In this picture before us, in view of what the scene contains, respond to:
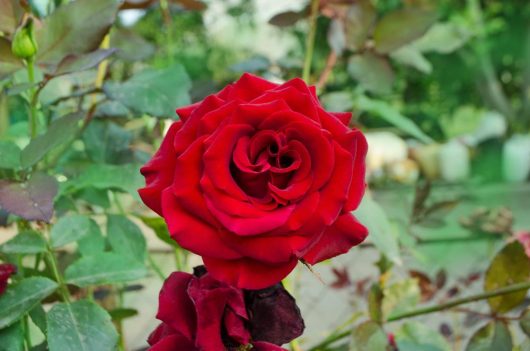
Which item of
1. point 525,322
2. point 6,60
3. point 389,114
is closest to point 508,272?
point 525,322

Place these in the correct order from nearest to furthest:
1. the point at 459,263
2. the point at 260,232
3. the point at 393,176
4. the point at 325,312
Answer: the point at 260,232 → the point at 325,312 → the point at 459,263 → the point at 393,176

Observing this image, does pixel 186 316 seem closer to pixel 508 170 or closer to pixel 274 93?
pixel 274 93

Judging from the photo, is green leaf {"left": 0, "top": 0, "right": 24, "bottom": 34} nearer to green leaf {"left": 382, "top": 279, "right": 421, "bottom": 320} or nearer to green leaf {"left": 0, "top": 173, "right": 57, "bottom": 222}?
green leaf {"left": 0, "top": 173, "right": 57, "bottom": 222}

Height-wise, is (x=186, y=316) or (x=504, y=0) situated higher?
(x=186, y=316)

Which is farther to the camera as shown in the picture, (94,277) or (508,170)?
(508,170)

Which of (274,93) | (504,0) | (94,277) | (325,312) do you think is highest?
(274,93)

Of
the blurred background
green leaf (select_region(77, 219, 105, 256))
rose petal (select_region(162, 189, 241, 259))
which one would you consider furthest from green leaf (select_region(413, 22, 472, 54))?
rose petal (select_region(162, 189, 241, 259))

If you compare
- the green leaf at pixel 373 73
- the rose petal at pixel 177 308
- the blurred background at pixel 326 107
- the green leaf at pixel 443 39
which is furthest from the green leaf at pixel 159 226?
the green leaf at pixel 443 39

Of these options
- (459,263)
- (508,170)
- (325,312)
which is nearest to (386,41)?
(325,312)
